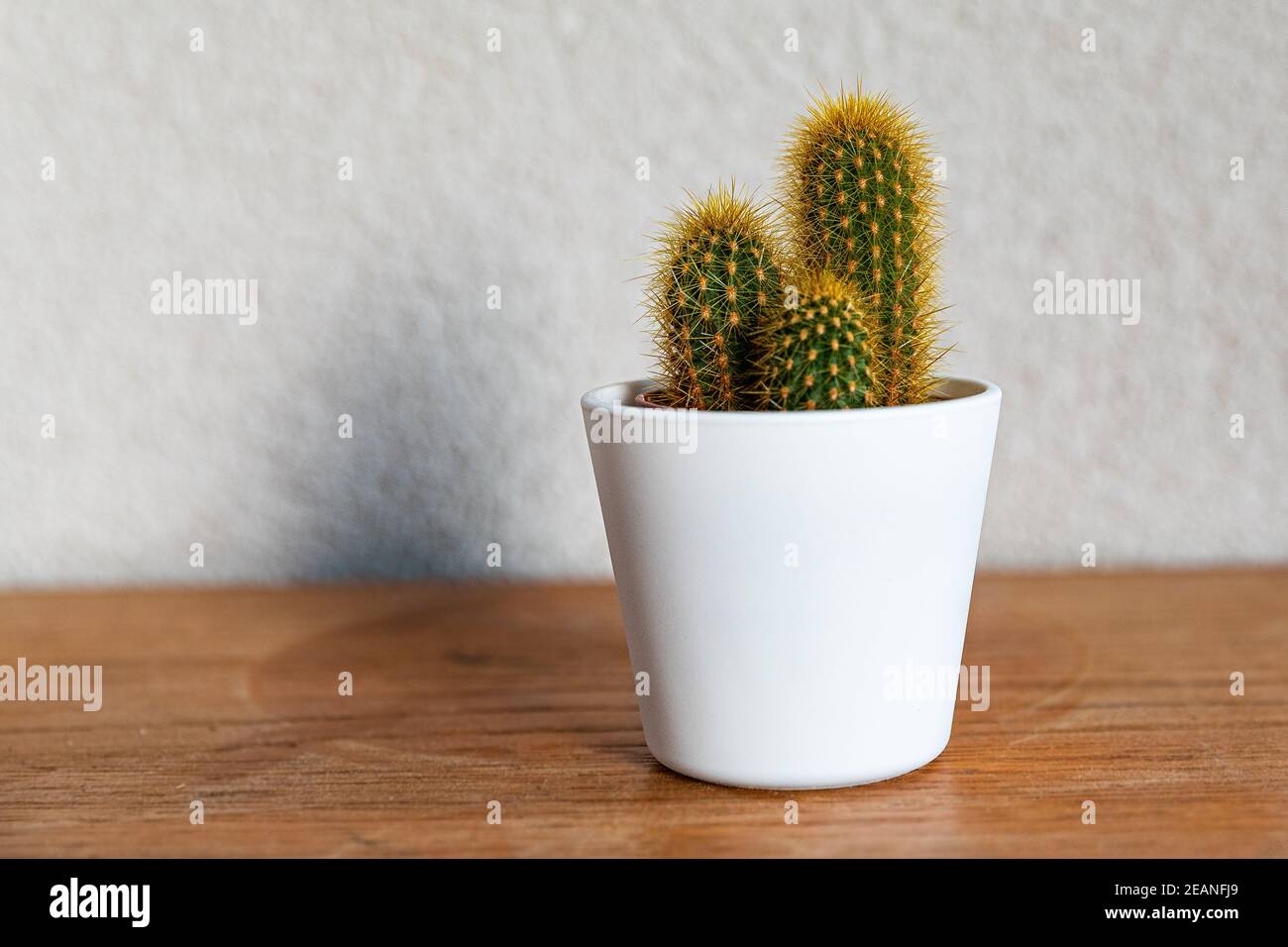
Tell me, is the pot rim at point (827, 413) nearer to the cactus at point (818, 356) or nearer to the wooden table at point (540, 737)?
the cactus at point (818, 356)

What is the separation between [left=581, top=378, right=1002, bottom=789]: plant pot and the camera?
1.76 feet

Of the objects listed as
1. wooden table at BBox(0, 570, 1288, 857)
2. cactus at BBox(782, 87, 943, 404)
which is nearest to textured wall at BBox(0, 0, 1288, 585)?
wooden table at BBox(0, 570, 1288, 857)

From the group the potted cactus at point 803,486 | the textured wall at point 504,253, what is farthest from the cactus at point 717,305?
the textured wall at point 504,253

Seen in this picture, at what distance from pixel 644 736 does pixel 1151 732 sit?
0.27 meters

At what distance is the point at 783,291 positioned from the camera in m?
0.58

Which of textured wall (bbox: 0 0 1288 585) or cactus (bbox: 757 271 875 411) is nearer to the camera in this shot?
cactus (bbox: 757 271 875 411)

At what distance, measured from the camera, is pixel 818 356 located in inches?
21.1

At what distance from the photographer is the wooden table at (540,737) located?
0.52m

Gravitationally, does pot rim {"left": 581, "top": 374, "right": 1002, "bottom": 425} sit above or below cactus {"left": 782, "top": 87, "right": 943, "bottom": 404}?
below

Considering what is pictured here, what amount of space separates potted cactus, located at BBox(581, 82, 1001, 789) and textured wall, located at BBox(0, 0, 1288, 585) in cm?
32

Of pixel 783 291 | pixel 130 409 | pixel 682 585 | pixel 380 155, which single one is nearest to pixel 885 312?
Result: pixel 783 291

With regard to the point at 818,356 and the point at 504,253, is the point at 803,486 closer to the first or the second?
the point at 818,356

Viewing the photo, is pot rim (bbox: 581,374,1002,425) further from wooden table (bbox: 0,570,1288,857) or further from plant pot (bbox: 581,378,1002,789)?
wooden table (bbox: 0,570,1288,857)
